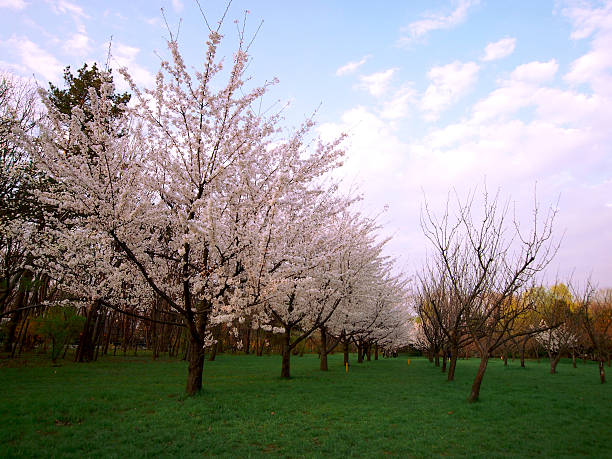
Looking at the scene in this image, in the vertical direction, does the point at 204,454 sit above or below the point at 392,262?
below

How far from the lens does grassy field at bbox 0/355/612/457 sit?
5508 mm

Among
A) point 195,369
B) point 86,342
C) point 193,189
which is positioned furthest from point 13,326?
point 193,189

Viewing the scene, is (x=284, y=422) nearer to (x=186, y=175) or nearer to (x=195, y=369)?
(x=195, y=369)

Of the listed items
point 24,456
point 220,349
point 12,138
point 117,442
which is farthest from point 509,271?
point 220,349

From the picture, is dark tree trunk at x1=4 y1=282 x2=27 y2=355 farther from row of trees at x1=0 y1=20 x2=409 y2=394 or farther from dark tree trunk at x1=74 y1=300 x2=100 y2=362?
row of trees at x1=0 y1=20 x2=409 y2=394

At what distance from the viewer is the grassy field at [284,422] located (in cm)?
551

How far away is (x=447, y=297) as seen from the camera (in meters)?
18.7

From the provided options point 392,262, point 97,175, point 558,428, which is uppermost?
point 392,262

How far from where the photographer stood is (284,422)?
7.10m

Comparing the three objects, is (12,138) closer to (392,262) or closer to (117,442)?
(117,442)

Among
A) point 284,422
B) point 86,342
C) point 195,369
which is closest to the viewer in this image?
point 284,422

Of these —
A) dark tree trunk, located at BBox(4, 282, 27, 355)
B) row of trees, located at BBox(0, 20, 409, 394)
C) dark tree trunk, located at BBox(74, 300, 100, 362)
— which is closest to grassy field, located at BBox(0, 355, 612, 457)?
row of trees, located at BBox(0, 20, 409, 394)

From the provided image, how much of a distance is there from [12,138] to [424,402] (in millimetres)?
11057

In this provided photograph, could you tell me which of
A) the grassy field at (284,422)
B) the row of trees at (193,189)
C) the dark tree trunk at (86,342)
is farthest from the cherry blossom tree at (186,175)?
the dark tree trunk at (86,342)
